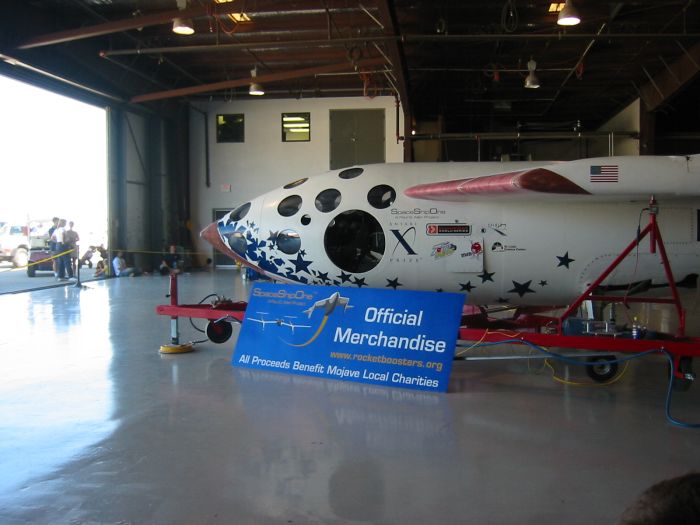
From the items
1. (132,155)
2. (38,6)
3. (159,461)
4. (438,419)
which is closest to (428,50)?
(38,6)

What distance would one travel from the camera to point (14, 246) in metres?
24.9

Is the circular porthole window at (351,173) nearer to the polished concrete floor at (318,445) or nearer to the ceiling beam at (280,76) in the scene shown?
the polished concrete floor at (318,445)

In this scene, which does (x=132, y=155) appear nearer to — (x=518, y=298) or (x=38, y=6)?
(x=38, y=6)

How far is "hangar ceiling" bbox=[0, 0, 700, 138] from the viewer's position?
44.2 ft

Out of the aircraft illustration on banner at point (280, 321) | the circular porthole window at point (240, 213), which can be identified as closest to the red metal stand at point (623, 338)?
the aircraft illustration on banner at point (280, 321)

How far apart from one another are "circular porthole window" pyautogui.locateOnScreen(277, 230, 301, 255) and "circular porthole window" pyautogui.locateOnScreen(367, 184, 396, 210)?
1.12 meters

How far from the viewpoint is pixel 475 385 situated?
6.53m

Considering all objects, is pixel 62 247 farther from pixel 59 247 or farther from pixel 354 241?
pixel 354 241

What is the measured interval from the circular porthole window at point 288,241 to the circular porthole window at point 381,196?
3.68 feet

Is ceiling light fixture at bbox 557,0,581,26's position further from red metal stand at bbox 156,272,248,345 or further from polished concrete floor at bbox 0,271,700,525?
red metal stand at bbox 156,272,248,345

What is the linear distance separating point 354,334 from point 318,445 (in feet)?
6.84

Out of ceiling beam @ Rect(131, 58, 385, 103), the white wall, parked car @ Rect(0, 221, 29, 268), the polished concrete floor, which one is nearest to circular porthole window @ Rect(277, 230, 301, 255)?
the polished concrete floor

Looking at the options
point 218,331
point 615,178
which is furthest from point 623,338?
point 218,331

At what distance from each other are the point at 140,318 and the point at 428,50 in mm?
11070
